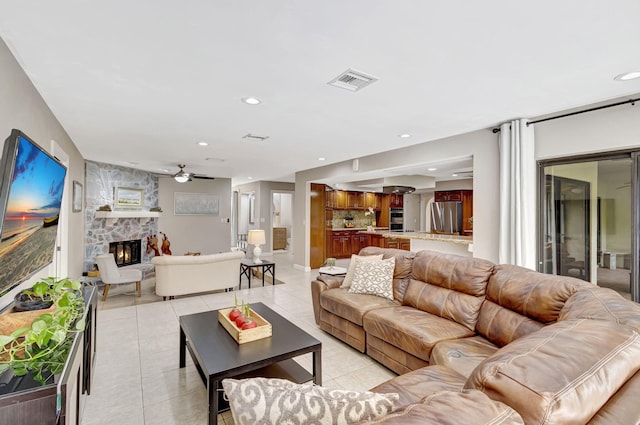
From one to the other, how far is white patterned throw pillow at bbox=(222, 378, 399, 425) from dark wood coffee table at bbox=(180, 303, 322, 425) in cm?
117

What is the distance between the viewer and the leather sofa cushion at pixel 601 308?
135 centimetres

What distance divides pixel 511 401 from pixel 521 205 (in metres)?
3.05

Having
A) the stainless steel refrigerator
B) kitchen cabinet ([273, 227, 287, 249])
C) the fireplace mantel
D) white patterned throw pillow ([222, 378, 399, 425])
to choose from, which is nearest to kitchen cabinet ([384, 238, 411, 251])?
the stainless steel refrigerator

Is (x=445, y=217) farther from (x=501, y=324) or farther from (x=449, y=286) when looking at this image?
(x=501, y=324)

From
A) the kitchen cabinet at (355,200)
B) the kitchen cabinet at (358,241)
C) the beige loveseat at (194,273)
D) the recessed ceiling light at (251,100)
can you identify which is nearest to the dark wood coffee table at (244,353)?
the recessed ceiling light at (251,100)

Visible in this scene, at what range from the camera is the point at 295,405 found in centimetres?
82

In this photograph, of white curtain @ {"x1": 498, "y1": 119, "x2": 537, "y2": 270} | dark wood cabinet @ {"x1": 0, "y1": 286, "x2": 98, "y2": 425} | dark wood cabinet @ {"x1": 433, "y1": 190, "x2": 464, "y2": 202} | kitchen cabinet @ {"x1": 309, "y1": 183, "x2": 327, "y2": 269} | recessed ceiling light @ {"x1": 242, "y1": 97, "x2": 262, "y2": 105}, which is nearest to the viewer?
dark wood cabinet @ {"x1": 0, "y1": 286, "x2": 98, "y2": 425}

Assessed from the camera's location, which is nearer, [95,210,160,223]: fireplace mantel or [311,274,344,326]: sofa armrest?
[311,274,344,326]: sofa armrest

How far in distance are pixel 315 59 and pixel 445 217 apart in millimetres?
6237

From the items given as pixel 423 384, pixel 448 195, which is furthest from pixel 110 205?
pixel 448 195

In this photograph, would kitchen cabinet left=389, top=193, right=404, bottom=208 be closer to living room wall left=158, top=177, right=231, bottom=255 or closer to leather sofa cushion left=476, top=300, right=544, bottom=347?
living room wall left=158, top=177, right=231, bottom=255

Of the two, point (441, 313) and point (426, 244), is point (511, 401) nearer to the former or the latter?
point (441, 313)

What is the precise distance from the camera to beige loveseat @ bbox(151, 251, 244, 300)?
463 cm

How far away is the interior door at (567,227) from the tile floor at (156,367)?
232 centimetres
